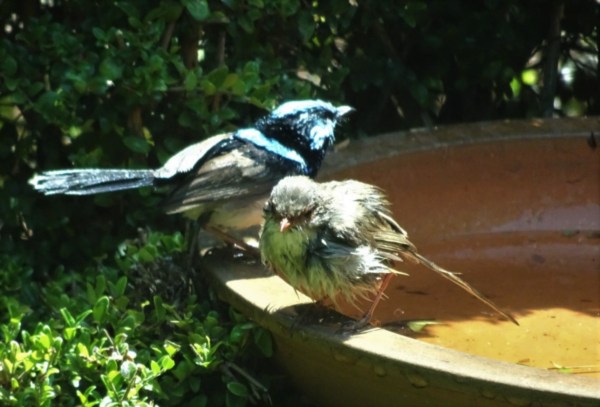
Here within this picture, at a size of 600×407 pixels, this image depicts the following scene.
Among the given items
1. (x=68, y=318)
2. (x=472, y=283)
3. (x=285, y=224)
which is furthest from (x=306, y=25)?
(x=68, y=318)

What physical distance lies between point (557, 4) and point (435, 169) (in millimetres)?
1770

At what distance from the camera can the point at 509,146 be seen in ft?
20.0

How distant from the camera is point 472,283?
557 cm

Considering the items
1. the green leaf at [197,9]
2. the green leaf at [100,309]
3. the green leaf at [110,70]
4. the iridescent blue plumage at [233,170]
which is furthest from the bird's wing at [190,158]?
the green leaf at [100,309]

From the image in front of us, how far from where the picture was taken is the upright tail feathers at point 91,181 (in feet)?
18.0

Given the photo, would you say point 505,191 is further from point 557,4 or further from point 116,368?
point 116,368

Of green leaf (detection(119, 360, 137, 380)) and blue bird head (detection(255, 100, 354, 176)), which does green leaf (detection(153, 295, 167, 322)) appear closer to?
green leaf (detection(119, 360, 137, 380))

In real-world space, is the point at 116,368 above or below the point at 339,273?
below

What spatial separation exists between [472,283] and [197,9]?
6.28 feet

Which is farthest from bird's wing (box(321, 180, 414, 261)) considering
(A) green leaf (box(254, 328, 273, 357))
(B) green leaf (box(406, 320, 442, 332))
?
(A) green leaf (box(254, 328, 273, 357))

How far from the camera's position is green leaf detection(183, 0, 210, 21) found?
5762 mm

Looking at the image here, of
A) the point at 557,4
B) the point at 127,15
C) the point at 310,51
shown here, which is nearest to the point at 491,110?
the point at 557,4

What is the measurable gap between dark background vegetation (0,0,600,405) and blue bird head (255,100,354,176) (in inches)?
5.3

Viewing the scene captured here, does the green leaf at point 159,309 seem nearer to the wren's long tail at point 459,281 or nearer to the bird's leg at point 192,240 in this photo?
the bird's leg at point 192,240
